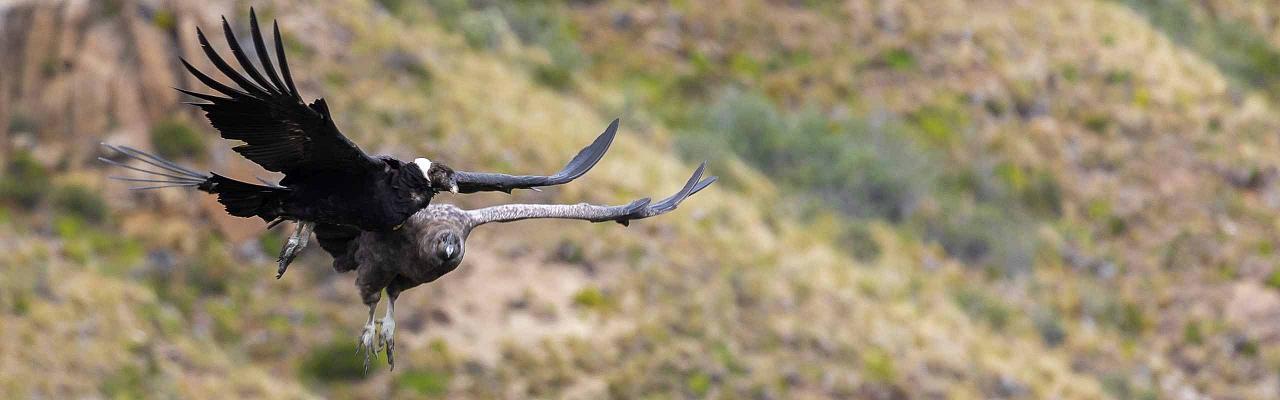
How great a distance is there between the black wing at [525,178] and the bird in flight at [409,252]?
22cm

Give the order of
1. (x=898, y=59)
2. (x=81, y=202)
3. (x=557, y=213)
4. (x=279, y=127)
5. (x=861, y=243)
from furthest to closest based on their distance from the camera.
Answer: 1. (x=898, y=59)
2. (x=861, y=243)
3. (x=81, y=202)
4. (x=557, y=213)
5. (x=279, y=127)

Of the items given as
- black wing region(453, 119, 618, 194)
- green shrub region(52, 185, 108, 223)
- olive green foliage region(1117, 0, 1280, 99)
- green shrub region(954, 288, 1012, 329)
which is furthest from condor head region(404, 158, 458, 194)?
olive green foliage region(1117, 0, 1280, 99)

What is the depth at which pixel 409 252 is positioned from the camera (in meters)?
10.9

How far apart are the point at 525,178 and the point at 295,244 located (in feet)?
6.26

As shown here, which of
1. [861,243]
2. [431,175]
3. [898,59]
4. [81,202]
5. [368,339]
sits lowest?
[368,339]

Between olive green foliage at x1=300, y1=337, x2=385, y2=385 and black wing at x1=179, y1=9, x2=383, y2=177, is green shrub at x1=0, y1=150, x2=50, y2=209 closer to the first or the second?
olive green foliage at x1=300, y1=337, x2=385, y2=385

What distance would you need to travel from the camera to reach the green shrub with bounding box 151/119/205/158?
2881 cm

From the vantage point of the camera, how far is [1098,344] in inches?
1641

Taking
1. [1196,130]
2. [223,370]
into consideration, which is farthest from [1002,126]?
[223,370]

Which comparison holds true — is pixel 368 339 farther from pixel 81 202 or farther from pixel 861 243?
pixel 861 243

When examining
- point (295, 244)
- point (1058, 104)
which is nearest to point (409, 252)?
point (295, 244)

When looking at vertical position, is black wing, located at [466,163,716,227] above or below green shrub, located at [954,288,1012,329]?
below

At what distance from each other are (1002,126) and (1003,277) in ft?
21.8

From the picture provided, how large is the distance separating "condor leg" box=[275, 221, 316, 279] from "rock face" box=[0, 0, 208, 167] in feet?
60.9
